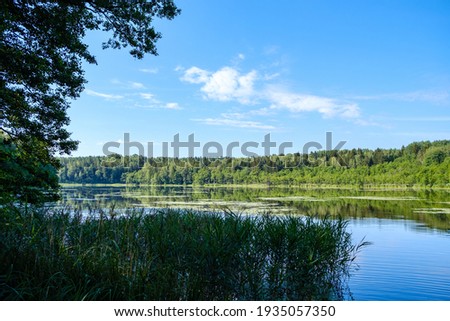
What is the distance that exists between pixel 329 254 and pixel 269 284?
2485 millimetres

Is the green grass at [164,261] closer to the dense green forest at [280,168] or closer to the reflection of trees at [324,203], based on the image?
the reflection of trees at [324,203]

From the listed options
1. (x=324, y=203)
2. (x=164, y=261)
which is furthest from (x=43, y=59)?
(x=324, y=203)

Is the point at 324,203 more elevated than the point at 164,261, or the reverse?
the point at 164,261

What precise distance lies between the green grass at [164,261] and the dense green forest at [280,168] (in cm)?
9361

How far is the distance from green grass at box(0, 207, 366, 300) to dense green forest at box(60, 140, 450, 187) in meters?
93.6

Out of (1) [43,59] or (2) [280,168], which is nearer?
(1) [43,59]

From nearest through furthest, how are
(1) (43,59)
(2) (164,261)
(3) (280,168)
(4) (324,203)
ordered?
1. (2) (164,261)
2. (1) (43,59)
3. (4) (324,203)
4. (3) (280,168)

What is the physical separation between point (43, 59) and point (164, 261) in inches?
278

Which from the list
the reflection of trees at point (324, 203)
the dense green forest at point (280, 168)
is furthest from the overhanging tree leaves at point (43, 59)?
the dense green forest at point (280, 168)

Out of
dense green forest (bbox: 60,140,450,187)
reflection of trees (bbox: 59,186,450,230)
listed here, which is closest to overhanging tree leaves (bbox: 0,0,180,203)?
reflection of trees (bbox: 59,186,450,230)

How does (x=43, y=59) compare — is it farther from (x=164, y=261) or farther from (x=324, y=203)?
(x=324, y=203)

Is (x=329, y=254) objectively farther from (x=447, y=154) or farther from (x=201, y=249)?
(x=447, y=154)

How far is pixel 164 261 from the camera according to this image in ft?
23.9
